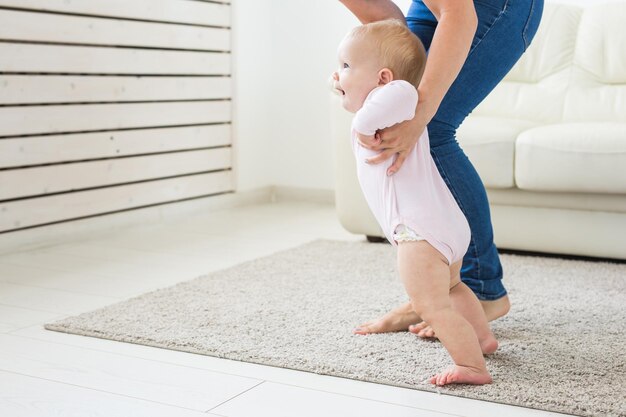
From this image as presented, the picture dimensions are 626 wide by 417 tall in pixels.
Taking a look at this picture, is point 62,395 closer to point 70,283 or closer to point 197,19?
point 70,283

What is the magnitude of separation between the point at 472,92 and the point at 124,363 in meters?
0.83

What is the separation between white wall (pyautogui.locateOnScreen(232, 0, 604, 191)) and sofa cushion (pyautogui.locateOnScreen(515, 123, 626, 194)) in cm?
154

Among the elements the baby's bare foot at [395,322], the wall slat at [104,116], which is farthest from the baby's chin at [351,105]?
the wall slat at [104,116]

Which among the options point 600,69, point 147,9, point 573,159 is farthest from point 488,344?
point 147,9

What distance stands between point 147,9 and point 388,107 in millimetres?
2131

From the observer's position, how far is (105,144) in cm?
310

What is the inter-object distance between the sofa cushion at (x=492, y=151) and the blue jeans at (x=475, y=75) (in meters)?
0.97

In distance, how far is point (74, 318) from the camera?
6.23ft

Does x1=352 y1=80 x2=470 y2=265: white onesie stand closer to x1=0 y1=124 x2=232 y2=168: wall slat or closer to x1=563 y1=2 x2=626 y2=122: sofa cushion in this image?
x1=0 y1=124 x2=232 y2=168: wall slat

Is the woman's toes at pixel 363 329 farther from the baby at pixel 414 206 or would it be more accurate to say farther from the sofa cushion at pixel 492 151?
the sofa cushion at pixel 492 151

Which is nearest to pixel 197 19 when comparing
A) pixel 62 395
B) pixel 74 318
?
pixel 74 318

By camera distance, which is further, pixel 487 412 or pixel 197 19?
pixel 197 19

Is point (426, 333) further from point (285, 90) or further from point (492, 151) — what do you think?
point (285, 90)

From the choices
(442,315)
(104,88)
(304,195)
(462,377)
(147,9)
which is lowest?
(304,195)
